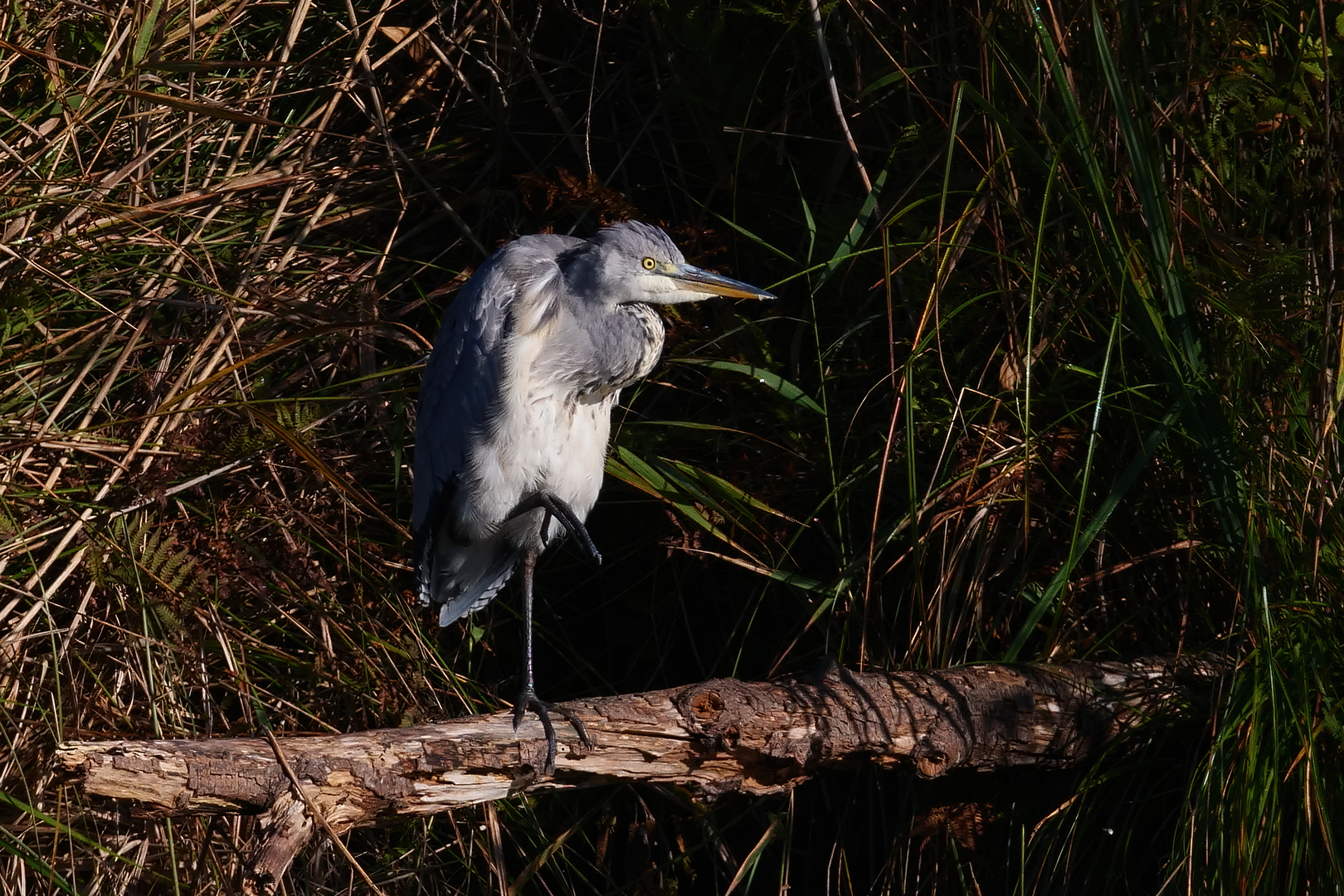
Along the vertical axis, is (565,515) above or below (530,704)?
above

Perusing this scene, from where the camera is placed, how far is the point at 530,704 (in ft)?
7.05

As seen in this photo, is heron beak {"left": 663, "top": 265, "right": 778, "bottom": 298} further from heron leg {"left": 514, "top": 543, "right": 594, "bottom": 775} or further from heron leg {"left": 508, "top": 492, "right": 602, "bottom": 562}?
heron leg {"left": 514, "top": 543, "right": 594, "bottom": 775}

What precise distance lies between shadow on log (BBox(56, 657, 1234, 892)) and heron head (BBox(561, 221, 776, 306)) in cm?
96

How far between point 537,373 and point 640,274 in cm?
34

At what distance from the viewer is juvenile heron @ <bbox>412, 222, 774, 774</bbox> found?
2.45 meters

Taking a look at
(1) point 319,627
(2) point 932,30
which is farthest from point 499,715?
(2) point 932,30

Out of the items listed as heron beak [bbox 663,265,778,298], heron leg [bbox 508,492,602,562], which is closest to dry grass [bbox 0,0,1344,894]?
heron beak [bbox 663,265,778,298]

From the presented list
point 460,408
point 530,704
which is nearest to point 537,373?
point 460,408

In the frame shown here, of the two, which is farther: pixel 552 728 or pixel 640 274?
pixel 640 274

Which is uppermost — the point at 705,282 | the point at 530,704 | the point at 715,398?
the point at 705,282

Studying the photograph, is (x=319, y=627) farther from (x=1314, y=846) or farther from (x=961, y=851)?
(x=1314, y=846)

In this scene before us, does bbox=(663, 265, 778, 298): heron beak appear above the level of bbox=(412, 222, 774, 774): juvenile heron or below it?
above

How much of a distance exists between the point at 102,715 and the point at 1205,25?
2827 millimetres

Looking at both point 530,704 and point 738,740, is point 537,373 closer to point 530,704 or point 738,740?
point 530,704
